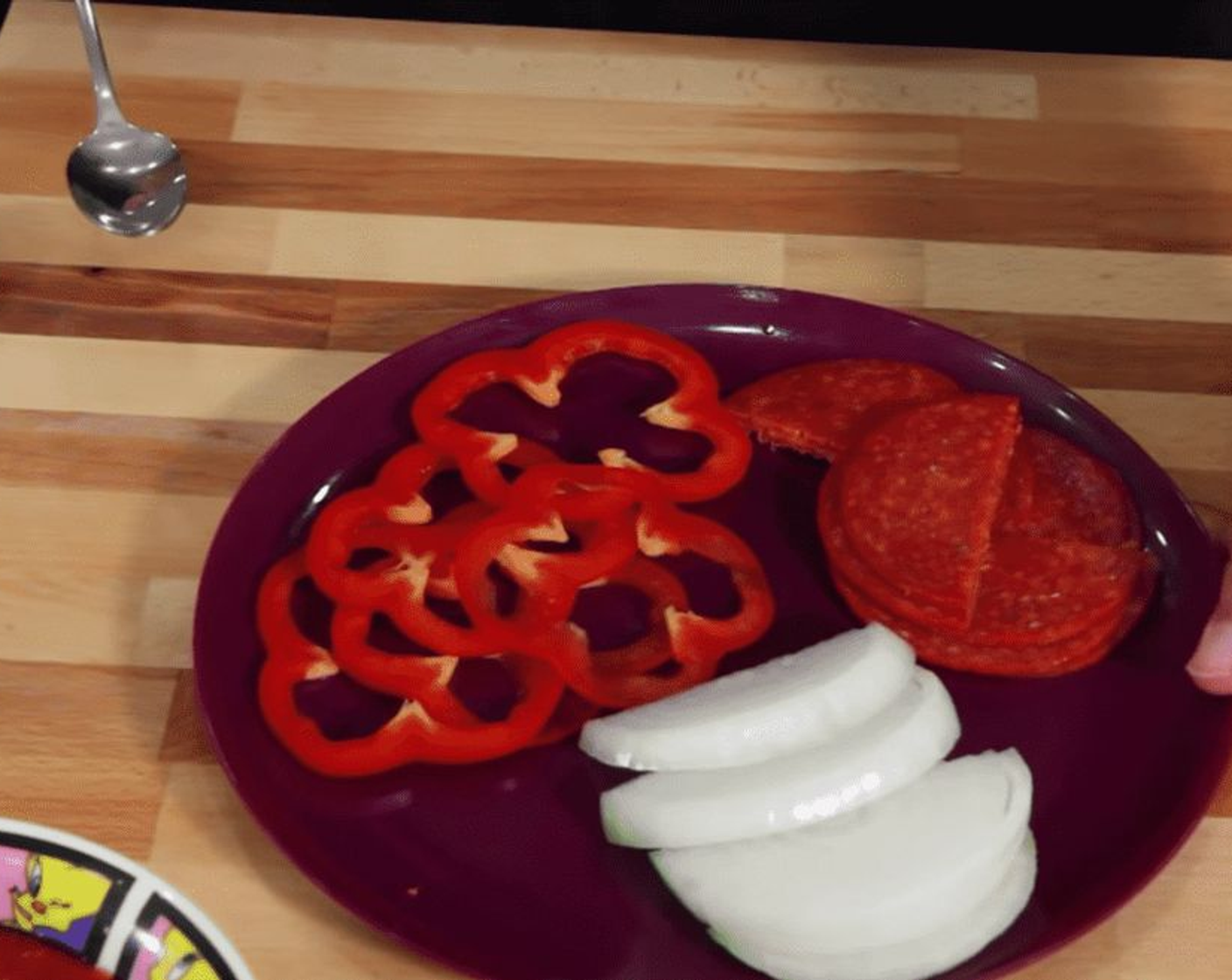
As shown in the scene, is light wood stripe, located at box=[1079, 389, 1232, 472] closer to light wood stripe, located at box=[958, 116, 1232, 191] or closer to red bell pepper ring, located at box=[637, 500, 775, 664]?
light wood stripe, located at box=[958, 116, 1232, 191]

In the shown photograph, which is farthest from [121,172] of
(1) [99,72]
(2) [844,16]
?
(2) [844,16]

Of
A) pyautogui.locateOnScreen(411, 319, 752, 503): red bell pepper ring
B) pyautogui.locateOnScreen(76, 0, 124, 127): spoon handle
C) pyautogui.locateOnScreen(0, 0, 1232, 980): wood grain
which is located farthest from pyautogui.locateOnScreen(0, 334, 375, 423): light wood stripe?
pyautogui.locateOnScreen(76, 0, 124, 127): spoon handle

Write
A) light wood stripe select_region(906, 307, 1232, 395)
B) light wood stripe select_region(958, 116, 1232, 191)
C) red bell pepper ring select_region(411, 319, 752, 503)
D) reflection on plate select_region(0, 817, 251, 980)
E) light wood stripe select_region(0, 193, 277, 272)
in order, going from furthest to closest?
1. light wood stripe select_region(958, 116, 1232, 191)
2. light wood stripe select_region(0, 193, 277, 272)
3. light wood stripe select_region(906, 307, 1232, 395)
4. red bell pepper ring select_region(411, 319, 752, 503)
5. reflection on plate select_region(0, 817, 251, 980)

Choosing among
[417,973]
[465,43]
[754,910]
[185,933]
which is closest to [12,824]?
[185,933]

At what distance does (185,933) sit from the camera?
51.0 inches

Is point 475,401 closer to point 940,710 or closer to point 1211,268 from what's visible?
point 940,710

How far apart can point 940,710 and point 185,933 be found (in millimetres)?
653

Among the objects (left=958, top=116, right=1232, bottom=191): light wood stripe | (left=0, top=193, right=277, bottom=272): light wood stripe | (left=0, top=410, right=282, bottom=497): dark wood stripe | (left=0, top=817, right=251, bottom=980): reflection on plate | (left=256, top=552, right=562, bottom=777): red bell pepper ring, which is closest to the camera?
(left=0, top=817, right=251, bottom=980): reflection on plate

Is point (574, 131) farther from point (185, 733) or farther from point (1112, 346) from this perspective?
point (185, 733)

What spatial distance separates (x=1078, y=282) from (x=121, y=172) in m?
1.21

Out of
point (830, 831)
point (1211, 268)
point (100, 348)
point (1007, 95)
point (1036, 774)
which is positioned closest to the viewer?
point (830, 831)

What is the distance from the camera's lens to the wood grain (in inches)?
67.1

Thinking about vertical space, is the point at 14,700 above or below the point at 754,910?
below

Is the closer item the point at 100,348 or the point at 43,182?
the point at 100,348
